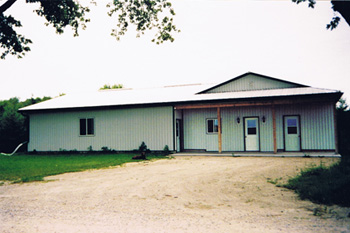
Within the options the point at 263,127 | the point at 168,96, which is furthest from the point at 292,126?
the point at 168,96

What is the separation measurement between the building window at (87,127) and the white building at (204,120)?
65 millimetres

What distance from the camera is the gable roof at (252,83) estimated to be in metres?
18.0

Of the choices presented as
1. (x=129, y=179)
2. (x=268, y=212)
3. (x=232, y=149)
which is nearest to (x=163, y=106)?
(x=232, y=149)

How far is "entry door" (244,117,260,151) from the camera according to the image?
1719 centimetres

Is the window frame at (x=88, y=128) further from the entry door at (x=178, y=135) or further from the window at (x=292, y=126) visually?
the window at (x=292, y=126)

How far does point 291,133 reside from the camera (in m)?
16.6

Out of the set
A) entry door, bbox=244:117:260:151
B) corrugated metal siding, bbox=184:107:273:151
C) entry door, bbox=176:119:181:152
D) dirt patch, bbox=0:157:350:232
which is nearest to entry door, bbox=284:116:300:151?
corrugated metal siding, bbox=184:107:273:151

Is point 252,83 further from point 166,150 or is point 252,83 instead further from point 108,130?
point 108,130

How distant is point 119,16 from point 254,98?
7835mm

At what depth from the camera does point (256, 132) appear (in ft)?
56.4

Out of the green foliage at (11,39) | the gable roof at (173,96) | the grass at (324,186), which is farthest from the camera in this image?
the gable roof at (173,96)

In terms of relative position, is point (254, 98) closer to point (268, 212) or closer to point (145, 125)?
point (145, 125)

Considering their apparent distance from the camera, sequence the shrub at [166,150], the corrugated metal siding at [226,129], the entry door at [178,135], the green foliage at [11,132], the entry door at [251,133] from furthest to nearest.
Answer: the green foliage at [11,132], the entry door at [178,135], the shrub at [166,150], the entry door at [251,133], the corrugated metal siding at [226,129]

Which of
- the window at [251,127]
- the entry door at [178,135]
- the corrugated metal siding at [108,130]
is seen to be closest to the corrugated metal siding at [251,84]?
the window at [251,127]
